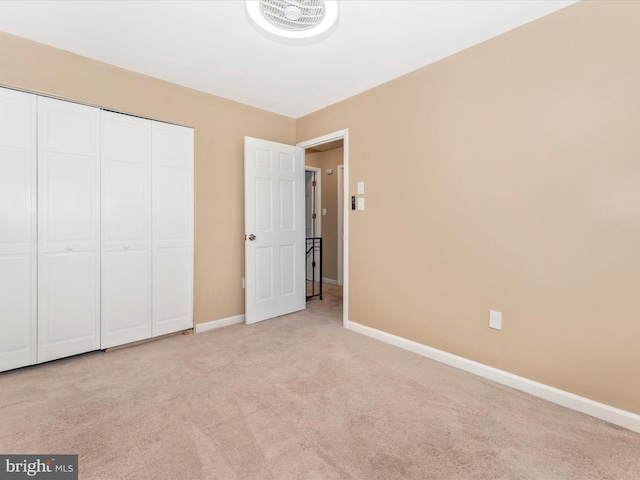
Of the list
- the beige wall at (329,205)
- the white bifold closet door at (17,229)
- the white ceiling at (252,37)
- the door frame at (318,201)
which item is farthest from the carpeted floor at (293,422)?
the door frame at (318,201)

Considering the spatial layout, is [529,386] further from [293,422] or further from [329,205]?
[329,205]

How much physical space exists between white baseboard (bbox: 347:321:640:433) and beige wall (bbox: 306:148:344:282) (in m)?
2.79

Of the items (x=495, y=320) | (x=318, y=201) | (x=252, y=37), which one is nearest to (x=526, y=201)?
(x=495, y=320)

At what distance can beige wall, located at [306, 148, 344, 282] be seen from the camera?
5.56 meters

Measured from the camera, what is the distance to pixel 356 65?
262 centimetres

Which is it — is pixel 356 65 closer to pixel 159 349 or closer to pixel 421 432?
pixel 421 432

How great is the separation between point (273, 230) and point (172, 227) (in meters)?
1.09

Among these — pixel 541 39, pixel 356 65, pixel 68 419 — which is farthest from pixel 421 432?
pixel 356 65

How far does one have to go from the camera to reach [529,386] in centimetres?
208

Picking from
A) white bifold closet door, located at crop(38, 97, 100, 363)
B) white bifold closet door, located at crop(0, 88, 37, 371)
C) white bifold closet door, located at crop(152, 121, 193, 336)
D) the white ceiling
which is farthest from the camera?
white bifold closet door, located at crop(152, 121, 193, 336)

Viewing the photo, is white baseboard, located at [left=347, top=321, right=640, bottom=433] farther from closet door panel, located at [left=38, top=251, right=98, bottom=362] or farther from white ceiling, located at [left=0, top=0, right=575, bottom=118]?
closet door panel, located at [left=38, top=251, right=98, bottom=362]

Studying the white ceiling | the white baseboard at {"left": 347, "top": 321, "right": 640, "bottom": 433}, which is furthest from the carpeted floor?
the white ceiling

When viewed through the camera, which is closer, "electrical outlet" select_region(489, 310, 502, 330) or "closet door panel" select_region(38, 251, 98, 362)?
"electrical outlet" select_region(489, 310, 502, 330)

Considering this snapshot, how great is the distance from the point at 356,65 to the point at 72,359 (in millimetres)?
A: 3403
